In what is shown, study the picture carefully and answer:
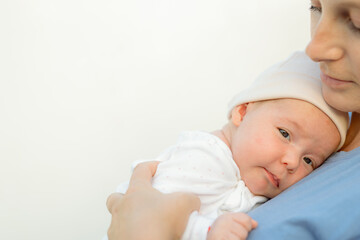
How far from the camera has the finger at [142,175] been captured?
1.16 metres

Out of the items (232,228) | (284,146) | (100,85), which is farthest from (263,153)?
(100,85)

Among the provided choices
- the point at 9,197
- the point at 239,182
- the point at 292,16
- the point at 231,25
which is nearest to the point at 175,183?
the point at 239,182

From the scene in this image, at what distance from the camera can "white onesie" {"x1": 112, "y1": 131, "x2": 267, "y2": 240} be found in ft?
4.14

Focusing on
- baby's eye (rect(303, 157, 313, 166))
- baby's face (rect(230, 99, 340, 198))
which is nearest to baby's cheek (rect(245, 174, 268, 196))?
baby's face (rect(230, 99, 340, 198))

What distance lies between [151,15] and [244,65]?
0.71 metres

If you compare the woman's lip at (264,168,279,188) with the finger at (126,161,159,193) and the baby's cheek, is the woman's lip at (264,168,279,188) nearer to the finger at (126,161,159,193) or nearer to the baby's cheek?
the baby's cheek

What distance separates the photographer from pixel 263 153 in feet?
4.33

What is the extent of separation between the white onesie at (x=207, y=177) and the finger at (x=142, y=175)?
0.02 meters

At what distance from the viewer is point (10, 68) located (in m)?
2.38

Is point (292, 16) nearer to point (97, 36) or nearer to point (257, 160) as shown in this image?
point (97, 36)

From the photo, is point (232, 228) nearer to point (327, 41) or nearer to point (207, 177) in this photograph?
point (207, 177)

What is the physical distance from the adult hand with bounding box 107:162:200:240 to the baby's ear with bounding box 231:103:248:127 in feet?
1.49

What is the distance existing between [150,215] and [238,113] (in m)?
0.65

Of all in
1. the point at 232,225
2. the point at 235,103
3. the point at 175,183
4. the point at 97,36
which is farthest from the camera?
the point at 97,36
